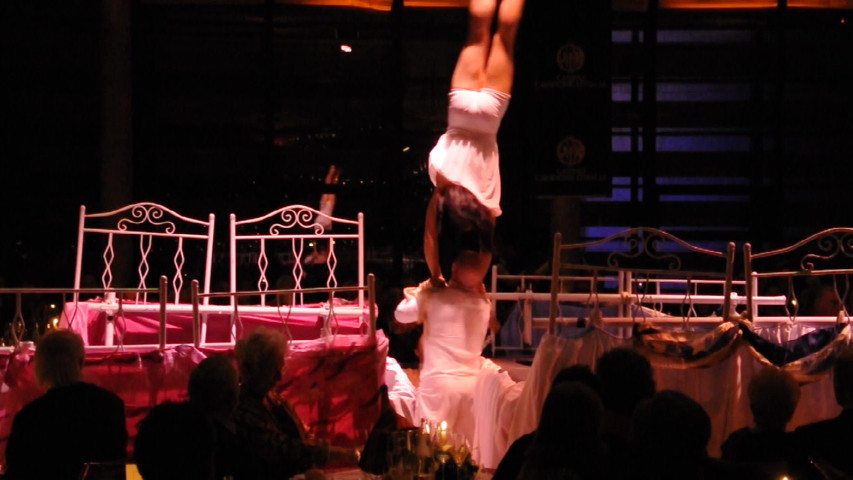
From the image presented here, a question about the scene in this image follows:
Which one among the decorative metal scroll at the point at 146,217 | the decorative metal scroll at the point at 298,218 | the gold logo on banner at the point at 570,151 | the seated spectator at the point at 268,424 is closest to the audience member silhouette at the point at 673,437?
→ the seated spectator at the point at 268,424

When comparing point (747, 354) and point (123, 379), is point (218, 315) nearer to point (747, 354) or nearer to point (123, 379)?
point (123, 379)

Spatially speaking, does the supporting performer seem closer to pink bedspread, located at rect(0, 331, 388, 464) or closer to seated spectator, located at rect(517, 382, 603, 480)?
pink bedspread, located at rect(0, 331, 388, 464)

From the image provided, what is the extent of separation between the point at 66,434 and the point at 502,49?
222 centimetres

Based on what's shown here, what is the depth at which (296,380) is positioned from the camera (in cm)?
411

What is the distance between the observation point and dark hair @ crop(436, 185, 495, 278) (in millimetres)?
4082

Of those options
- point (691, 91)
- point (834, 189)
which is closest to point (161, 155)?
point (691, 91)

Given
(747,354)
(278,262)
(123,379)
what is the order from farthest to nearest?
(278,262) < (123,379) < (747,354)

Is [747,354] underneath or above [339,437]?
above

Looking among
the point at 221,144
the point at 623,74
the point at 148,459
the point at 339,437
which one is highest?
the point at 623,74

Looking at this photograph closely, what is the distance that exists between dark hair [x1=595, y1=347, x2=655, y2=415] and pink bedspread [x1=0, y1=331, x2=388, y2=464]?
1615 millimetres

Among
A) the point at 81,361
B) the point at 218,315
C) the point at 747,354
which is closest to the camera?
the point at 81,361

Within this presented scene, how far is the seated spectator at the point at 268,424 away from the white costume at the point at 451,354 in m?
1.29

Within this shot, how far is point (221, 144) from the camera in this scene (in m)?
8.41

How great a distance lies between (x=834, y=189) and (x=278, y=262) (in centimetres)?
442
